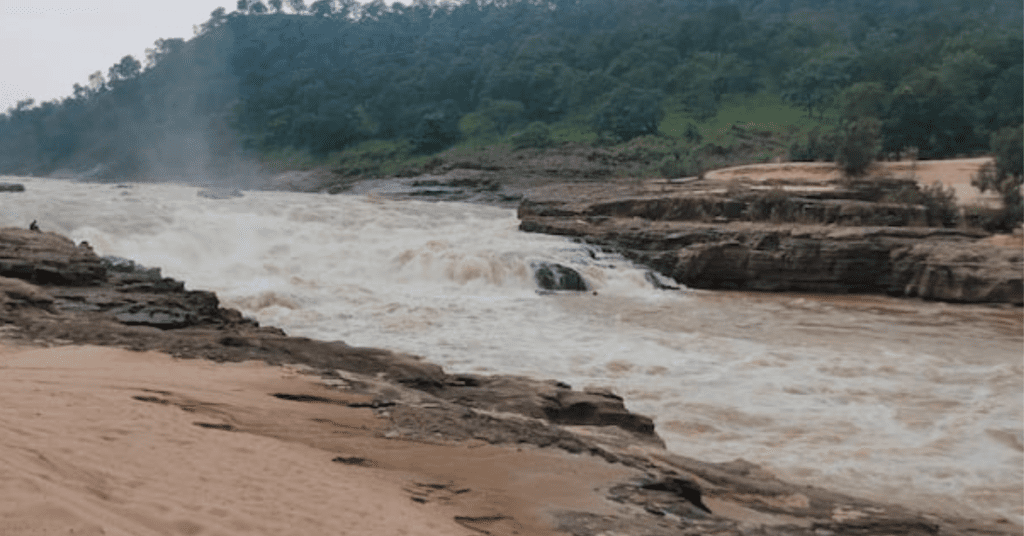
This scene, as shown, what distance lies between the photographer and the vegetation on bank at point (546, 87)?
4216cm

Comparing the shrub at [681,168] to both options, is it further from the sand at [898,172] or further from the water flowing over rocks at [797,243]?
the water flowing over rocks at [797,243]

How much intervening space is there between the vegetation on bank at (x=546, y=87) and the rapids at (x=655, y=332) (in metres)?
14.6

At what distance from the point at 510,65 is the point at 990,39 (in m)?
35.2

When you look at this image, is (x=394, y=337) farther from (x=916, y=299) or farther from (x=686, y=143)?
(x=686, y=143)

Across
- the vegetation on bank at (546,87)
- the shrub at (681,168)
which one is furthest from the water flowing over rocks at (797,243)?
the shrub at (681,168)

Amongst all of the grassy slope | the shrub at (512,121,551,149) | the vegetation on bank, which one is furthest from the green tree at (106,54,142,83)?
the shrub at (512,121,551,149)

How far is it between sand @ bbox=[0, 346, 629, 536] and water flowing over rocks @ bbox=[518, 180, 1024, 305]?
45.6 ft

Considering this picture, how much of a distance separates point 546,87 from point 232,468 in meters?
61.8

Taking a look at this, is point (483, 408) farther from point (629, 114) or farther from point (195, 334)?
point (629, 114)

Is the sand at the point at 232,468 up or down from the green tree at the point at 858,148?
down

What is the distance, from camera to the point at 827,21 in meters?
72.5

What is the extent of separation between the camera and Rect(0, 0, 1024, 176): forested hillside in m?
44.9

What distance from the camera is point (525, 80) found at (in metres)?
64.6

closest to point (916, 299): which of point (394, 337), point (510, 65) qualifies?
point (394, 337)
